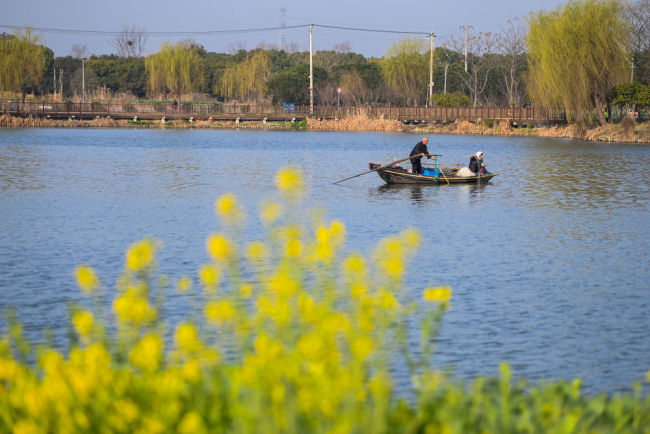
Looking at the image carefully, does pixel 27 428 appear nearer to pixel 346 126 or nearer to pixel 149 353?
pixel 149 353

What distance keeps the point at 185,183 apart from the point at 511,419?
26.9 metres

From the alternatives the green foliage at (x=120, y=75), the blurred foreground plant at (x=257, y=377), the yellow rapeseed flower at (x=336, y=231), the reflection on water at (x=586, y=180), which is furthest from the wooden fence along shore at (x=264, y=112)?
the blurred foreground plant at (x=257, y=377)

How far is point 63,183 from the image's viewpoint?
3167 cm

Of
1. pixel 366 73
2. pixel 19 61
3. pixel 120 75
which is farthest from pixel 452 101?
pixel 120 75

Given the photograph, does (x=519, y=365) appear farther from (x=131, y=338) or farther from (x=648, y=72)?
(x=648, y=72)

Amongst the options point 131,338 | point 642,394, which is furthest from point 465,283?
point 131,338

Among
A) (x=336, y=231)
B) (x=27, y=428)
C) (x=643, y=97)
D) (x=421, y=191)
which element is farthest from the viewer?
(x=643, y=97)

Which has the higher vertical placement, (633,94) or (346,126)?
(633,94)

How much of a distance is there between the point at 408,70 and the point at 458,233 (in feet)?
266

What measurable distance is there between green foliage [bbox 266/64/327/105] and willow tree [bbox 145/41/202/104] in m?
8.73

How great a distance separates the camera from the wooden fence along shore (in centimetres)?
7744

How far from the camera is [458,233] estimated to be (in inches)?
830

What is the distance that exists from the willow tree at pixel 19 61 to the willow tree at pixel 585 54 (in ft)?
160

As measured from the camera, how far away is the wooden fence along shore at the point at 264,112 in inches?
3049
